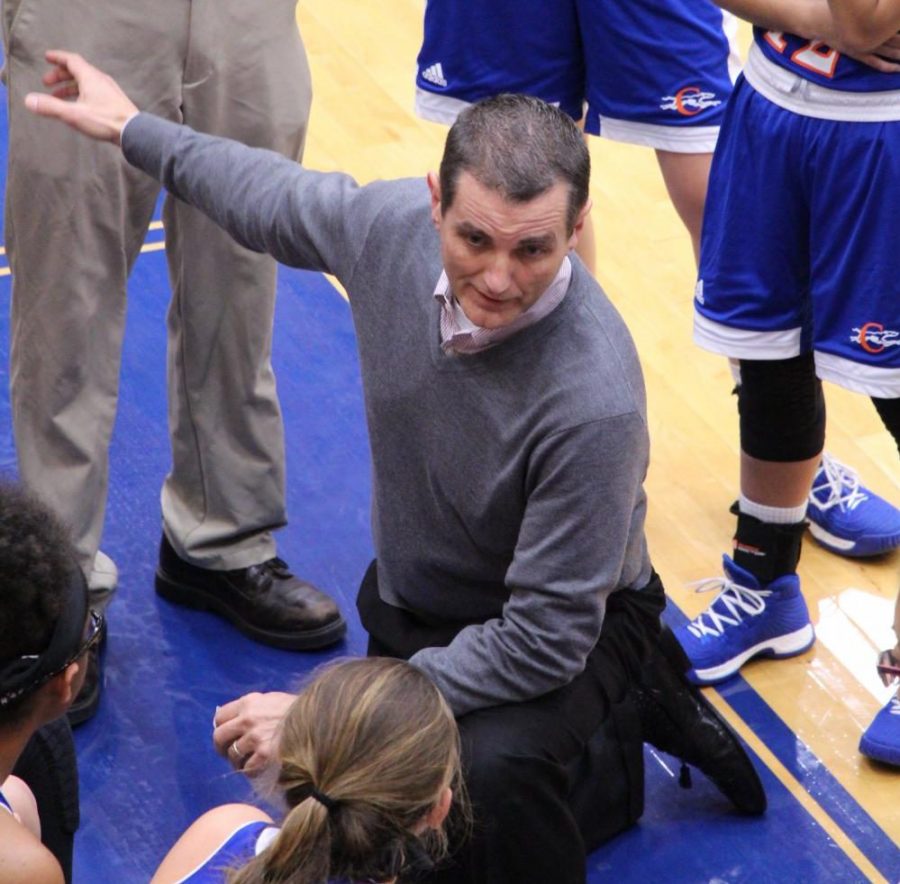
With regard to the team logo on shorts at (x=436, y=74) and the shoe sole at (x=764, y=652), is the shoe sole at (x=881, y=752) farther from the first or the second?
the team logo on shorts at (x=436, y=74)

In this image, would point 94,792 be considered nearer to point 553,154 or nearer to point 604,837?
point 604,837

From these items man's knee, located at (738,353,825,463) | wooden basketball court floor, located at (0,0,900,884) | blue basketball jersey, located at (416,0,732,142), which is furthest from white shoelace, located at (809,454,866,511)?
blue basketball jersey, located at (416,0,732,142)

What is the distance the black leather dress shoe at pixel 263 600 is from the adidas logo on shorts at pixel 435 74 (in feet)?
3.68

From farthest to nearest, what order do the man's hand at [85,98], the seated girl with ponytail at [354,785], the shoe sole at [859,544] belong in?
1. the shoe sole at [859,544]
2. the man's hand at [85,98]
3. the seated girl with ponytail at [354,785]

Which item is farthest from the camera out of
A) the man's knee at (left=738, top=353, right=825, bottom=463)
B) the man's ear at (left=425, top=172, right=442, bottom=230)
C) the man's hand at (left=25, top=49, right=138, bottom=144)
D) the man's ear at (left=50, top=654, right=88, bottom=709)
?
the man's knee at (left=738, top=353, right=825, bottom=463)

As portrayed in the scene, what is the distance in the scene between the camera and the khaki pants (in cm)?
282

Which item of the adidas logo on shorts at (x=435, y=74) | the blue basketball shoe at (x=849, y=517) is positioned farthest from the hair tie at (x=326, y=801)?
the adidas logo on shorts at (x=435, y=74)

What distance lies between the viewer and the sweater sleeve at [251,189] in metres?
2.61

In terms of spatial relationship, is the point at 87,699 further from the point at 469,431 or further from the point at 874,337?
the point at 874,337

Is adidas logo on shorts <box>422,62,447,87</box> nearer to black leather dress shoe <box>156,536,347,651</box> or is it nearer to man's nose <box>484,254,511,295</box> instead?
black leather dress shoe <box>156,536,347,651</box>

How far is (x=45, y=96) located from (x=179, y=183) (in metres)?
0.25

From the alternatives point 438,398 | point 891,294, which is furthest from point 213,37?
point 891,294

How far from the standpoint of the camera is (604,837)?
9.52 feet

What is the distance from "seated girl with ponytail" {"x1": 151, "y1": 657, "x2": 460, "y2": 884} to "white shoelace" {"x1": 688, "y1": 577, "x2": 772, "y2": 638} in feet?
4.31
